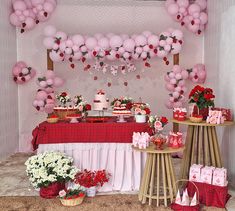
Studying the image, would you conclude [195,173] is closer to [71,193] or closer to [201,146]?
[201,146]

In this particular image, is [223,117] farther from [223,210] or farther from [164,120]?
[223,210]

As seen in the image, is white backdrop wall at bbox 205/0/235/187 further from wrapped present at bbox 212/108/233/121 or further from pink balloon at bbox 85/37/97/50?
pink balloon at bbox 85/37/97/50

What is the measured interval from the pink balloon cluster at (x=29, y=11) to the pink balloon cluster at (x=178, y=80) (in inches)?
105

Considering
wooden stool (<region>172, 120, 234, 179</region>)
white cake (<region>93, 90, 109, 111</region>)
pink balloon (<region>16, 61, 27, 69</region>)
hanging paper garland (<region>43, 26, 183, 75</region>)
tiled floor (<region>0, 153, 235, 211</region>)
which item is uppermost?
hanging paper garland (<region>43, 26, 183, 75</region>)

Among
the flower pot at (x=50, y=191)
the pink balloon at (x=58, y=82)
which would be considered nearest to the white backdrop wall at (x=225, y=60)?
the flower pot at (x=50, y=191)

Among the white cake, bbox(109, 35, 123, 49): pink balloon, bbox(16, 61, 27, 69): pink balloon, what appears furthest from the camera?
bbox(16, 61, 27, 69): pink balloon

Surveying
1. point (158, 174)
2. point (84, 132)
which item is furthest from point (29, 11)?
point (158, 174)

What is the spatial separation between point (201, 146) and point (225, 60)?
1.55m

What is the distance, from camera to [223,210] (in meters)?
4.01

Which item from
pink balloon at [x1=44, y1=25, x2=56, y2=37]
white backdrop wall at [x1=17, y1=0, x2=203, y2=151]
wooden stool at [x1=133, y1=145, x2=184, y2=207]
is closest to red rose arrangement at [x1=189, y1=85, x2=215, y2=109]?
wooden stool at [x1=133, y1=145, x2=184, y2=207]

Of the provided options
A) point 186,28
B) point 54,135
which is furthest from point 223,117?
point 186,28

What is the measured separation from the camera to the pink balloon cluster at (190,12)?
6.90 meters

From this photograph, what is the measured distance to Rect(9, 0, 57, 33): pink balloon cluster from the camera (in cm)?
685

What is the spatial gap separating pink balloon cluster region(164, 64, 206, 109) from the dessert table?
2474 mm
